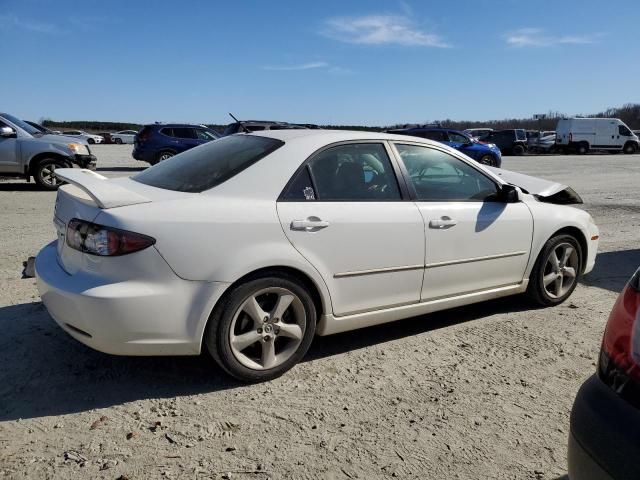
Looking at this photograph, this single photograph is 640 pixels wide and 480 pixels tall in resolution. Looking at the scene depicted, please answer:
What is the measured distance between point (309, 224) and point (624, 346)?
1.87 m

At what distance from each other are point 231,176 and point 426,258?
4.80 ft

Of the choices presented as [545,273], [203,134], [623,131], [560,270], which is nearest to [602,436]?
[545,273]

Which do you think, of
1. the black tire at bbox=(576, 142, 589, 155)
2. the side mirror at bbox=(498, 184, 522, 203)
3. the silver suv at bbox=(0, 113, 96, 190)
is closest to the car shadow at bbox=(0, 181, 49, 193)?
the silver suv at bbox=(0, 113, 96, 190)

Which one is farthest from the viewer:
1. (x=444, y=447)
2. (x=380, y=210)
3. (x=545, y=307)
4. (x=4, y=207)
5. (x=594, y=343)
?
(x=4, y=207)

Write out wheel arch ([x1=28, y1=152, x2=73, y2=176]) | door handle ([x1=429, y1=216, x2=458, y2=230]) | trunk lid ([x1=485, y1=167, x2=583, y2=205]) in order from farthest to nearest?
wheel arch ([x1=28, y1=152, x2=73, y2=176]) → trunk lid ([x1=485, y1=167, x2=583, y2=205]) → door handle ([x1=429, y1=216, x2=458, y2=230])

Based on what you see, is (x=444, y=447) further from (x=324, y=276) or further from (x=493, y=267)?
(x=493, y=267)

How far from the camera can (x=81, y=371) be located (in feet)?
10.9

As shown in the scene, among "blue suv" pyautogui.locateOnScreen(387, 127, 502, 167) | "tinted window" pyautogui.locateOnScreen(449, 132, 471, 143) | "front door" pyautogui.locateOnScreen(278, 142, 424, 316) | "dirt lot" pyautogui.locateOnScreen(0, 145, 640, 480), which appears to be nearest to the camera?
"dirt lot" pyautogui.locateOnScreen(0, 145, 640, 480)

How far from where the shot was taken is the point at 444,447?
8.79ft

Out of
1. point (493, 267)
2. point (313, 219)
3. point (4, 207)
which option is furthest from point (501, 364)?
point (4, 207)

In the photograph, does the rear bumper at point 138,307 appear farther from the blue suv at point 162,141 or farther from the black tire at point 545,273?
the blue suv at point 162,141

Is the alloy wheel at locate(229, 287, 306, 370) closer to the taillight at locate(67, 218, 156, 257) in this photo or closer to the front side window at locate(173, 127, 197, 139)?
the taillight at locate(67, 218, 156, 257)

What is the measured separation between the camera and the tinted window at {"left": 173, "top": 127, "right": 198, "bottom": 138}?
17663mm

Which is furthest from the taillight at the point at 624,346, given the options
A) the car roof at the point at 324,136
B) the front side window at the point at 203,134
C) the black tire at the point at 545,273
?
the front side window at the point at 203,134
